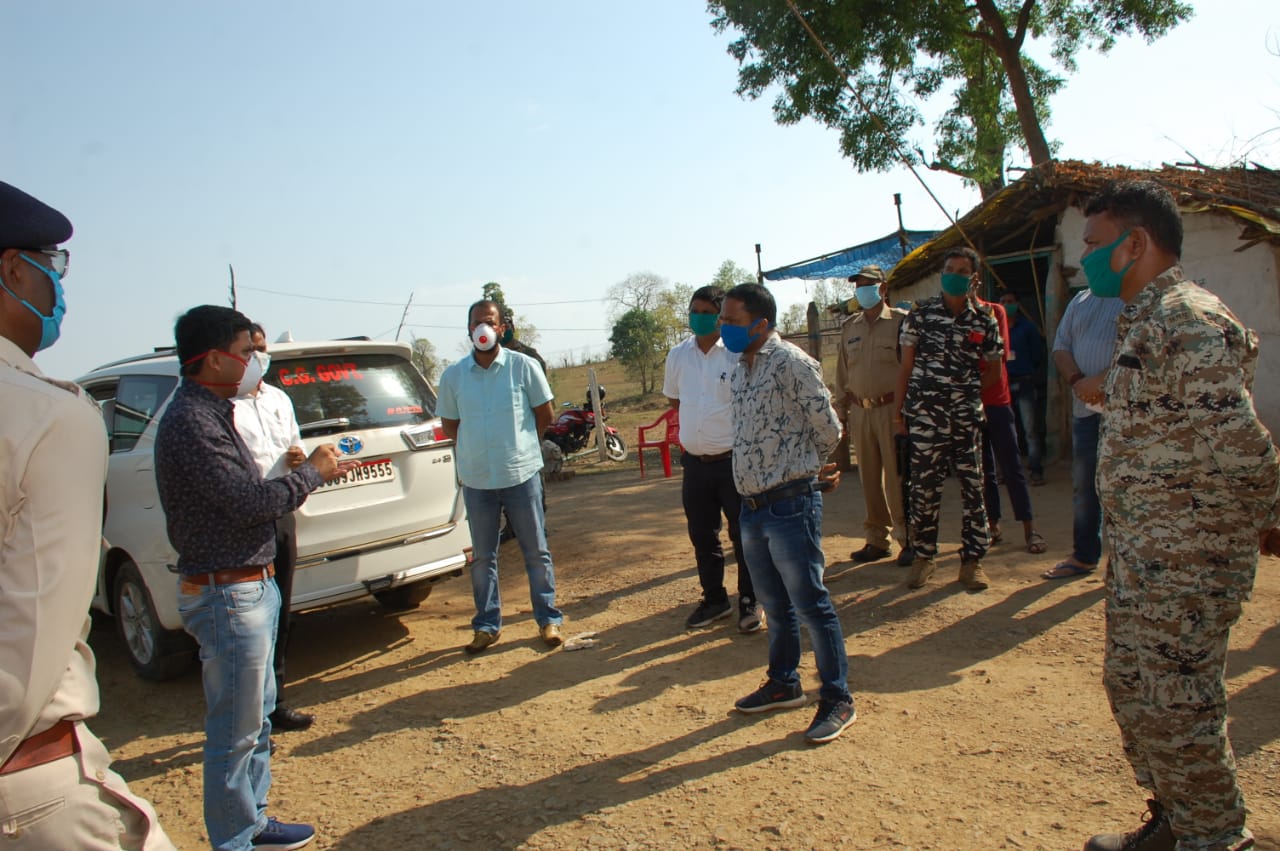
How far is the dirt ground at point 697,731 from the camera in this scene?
2988 millimetres

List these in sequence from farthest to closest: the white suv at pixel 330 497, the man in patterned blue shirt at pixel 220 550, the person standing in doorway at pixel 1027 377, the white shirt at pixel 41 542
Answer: the person standing in doorway at pixel 1027 377 → the white suv at pixel 330 497 → the man in patterned blue shirt at pixel 220 550 → the white shirt at pixel 41 542

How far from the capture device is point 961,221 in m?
9.30

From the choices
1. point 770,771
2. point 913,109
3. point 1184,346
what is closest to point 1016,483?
point 770,771

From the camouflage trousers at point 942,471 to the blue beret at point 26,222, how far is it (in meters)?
4.59

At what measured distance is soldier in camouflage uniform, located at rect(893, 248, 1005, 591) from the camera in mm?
5230

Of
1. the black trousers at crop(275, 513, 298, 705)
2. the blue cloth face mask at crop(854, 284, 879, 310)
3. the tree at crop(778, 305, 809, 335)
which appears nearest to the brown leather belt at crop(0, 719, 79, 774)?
the black trousers at crop(275, 513, 298, 705)

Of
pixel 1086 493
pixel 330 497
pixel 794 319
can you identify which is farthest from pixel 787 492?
pixel 794 319

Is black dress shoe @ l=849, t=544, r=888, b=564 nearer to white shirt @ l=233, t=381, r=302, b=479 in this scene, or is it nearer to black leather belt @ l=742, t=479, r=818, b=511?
black leather belt @ l=742, t=479, r=818, b=511

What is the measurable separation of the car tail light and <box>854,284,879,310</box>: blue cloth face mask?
2.95 meters

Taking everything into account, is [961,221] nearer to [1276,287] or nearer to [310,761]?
[1276,287]

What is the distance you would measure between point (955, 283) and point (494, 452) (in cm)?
291

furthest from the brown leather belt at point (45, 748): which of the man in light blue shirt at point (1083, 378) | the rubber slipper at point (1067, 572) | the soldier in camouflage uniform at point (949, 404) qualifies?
the rubber slipper at point (1067, 572)

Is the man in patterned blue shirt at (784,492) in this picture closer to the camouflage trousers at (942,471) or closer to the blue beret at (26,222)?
the camouflage trousers at (942,471)

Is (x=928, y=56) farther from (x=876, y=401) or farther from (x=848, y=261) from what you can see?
(x=876, y=401)
